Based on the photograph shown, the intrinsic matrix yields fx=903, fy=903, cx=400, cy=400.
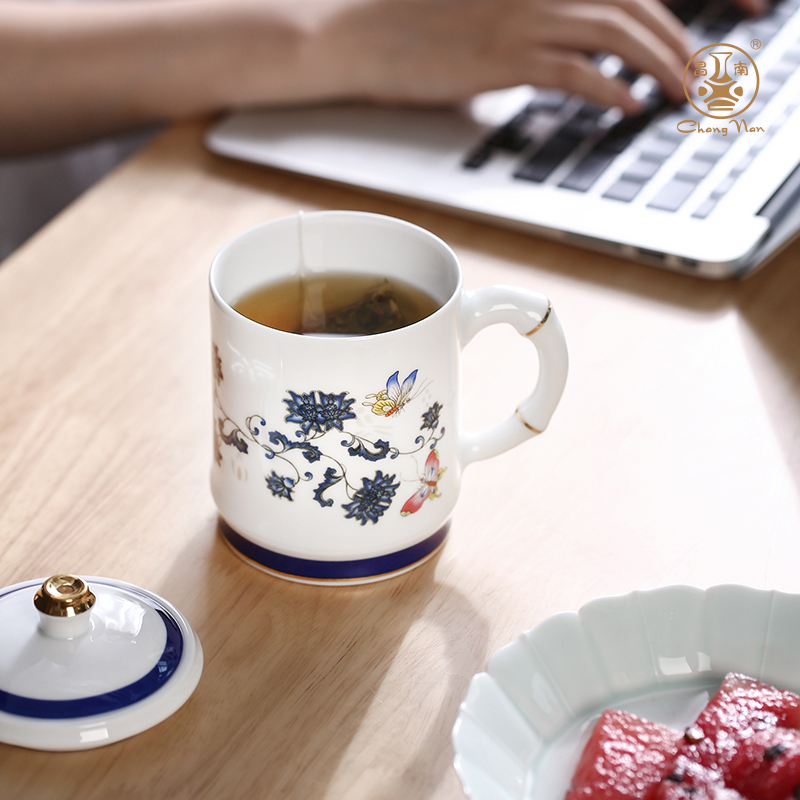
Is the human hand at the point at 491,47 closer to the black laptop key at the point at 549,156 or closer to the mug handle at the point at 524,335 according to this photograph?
the black laptop key at the point at 549,156

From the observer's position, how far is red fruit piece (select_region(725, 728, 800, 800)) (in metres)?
0.29

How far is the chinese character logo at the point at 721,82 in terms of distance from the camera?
0.80m

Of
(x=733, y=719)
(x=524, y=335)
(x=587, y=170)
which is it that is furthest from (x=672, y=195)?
(x=733, y=719)

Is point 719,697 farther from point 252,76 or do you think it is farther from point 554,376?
point 252,76

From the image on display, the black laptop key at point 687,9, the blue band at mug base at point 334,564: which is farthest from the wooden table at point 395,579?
the black laptop key at point 687,9

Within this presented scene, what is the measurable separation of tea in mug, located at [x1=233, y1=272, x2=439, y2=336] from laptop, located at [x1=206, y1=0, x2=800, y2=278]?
278 mm

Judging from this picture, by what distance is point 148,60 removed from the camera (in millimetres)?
810

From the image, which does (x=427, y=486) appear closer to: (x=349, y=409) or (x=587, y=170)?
(x=349, y=409)

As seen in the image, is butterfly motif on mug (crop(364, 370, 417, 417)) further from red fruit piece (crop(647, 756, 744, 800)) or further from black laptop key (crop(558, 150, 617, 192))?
black laptop key (crop(558, 150, 617, 192))

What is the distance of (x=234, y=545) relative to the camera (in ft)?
1.49

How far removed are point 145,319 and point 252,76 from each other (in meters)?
0.30

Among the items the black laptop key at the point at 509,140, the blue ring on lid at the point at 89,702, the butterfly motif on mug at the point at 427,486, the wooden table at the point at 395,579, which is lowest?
the wooden table at the point at 395,579

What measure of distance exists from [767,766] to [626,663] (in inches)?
3.0

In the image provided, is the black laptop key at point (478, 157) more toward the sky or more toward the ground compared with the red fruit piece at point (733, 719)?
more toward the ground
